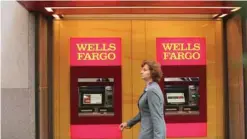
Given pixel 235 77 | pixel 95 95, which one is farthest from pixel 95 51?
pixel 235 77

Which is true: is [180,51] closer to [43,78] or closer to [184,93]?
[184,93]

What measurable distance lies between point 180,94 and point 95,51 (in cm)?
169

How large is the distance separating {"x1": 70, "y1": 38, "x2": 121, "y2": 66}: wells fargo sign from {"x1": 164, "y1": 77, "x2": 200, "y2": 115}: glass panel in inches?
39.7

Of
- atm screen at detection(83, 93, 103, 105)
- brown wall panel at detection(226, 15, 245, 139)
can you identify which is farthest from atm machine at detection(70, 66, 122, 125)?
brown wall panel at detection(226, 15, 245, 139)

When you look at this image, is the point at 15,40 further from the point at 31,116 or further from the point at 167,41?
the point at 167,41

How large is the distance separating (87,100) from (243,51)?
2.78m

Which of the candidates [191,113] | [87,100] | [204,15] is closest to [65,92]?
[87,100]

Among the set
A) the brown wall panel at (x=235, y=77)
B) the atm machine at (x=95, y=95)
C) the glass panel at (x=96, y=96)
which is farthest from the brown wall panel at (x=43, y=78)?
the brown wall panel at (x=235, y=77)

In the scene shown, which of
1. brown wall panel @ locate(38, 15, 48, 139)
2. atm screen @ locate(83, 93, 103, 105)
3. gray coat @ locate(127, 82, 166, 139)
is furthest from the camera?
atm screen @ locate(83, 93, 103, 105)

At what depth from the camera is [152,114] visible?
4.23 m

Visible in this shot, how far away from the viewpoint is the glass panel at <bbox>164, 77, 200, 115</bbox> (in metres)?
7.71

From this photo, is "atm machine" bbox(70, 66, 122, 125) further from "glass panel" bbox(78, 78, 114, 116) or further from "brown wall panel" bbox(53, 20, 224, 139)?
"brown wall panel" bbox(53, 20, 224, 139)

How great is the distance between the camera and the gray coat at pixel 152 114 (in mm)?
4211

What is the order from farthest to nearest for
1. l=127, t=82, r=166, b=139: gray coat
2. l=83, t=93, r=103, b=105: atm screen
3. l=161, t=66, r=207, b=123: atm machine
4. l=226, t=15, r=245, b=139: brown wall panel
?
l=161, t=66, r=207, b=123: atm machine → l=83, t=93, r=103, b=105: atm screen → l=226, t=15, r=245, b=139: brown wall panel → l=127, t=82, r=166, b=139: gray coat
